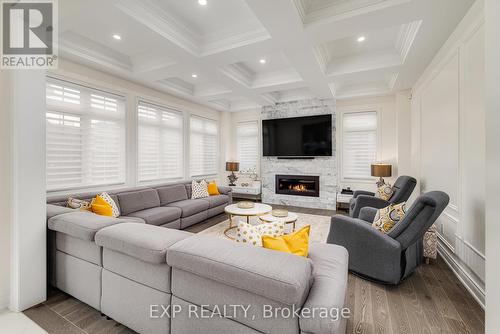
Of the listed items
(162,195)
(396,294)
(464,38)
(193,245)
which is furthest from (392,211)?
(162,195)

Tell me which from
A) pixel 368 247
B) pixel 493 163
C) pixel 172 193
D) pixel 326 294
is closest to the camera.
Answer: pixel 493 163

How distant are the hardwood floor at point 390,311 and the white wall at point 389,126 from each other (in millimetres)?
3154

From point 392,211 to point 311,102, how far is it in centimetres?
399

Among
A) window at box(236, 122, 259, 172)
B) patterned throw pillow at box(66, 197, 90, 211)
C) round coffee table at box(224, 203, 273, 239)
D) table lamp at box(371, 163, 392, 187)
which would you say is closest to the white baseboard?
table lamp at box(371, 163, 392, 187)

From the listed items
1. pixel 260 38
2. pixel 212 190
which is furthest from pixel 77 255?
pixel 212 190

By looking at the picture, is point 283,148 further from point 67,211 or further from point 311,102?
point 67,211

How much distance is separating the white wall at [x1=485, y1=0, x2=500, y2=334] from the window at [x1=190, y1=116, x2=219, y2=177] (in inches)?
215

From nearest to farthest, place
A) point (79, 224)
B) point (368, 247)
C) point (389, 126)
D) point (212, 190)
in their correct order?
1. point (79, 224)
2. point (368, 247)
3. point (389, 126)
4. point (212, 190)

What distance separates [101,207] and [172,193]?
157 centimetres

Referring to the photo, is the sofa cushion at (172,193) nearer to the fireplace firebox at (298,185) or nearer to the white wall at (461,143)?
A: the fireplace firebox at (298,185)

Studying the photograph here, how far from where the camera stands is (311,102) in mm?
5711

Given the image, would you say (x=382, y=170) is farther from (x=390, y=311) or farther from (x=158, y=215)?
(x=158, y=215)

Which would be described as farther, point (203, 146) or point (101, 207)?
point (203, 146)

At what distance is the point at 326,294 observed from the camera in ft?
3.58
